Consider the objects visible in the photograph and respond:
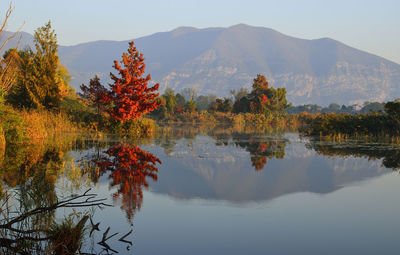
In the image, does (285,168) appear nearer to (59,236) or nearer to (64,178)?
(64,178)

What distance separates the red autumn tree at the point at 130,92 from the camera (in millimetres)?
25625

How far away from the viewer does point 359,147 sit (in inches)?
805

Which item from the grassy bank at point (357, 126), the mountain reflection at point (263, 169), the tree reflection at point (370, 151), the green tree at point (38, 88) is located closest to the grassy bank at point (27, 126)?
the green tree at point (38, 88)

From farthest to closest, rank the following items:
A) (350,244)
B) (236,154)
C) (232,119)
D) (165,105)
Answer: (165,105), (232,119), (236,154), (350,244)

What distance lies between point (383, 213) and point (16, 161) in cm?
1053

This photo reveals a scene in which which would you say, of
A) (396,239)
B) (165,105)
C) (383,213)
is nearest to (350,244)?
(396,239)

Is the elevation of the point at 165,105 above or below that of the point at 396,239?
above

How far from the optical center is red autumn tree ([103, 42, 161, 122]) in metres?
25.6

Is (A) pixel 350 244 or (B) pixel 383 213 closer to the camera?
(A) pixel 350 244

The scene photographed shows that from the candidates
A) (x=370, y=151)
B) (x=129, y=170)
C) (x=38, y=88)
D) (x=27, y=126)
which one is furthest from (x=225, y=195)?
(x=38, y=88)

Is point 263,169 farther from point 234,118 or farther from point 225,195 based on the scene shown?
point 234,118

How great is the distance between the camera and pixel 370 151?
18.8 metres

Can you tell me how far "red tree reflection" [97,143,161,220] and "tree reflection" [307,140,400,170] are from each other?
26.4ft

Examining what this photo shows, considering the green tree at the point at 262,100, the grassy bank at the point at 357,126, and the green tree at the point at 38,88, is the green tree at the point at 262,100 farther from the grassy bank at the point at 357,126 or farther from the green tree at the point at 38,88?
the green tree at the point at 38,88
